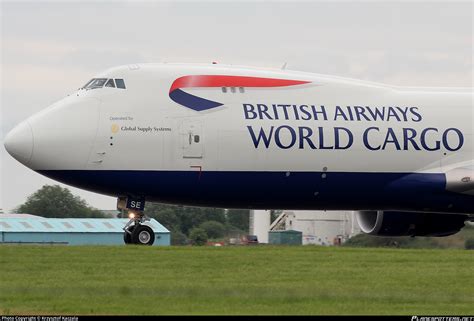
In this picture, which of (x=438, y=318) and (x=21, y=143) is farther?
(x=21, y=143)

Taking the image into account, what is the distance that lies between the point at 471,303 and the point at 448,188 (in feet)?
49.2

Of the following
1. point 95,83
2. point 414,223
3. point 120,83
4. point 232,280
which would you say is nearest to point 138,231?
point 120,83

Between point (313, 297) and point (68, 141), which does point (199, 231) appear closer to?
point (68, 141)

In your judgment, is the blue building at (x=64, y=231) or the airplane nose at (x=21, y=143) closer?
the airplane nose at (x=21, y=143)

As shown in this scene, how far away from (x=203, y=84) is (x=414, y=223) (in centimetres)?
892

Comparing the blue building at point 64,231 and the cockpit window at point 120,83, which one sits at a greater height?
the cockpit window at point 120,83

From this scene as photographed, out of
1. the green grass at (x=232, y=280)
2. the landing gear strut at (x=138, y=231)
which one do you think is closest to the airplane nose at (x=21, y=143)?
the landing gear strut at (x=138, y=231)

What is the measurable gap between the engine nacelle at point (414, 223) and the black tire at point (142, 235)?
8.41 m

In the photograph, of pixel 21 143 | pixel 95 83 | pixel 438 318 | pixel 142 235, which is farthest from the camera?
pixel 95 83

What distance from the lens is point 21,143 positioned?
33.6 metres

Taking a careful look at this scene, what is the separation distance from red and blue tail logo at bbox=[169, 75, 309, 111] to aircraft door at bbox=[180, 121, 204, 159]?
0.52 m

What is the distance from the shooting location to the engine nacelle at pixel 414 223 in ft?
128

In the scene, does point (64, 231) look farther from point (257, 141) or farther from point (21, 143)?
point (257, 141)

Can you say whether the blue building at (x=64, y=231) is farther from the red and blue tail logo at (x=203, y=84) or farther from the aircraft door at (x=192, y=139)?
the red and blue tail logo at (x=203, y=84)
